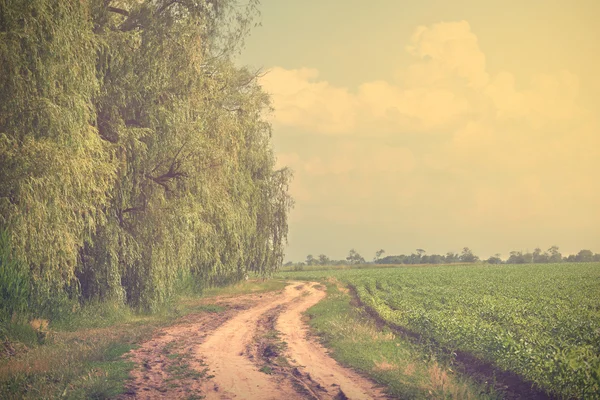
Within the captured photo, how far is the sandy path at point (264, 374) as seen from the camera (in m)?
10.2

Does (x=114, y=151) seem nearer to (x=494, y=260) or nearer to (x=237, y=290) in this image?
(x=237, y=290)

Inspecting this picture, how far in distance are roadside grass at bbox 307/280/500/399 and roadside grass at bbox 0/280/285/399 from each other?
4.92m

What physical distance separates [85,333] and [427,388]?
11402 mm

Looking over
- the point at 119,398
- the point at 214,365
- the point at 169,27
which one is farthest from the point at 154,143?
the point at 119,398

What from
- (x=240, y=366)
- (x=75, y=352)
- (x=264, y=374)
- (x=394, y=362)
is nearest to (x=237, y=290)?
(x=75, y=352)

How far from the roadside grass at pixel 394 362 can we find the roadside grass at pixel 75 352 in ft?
16.1

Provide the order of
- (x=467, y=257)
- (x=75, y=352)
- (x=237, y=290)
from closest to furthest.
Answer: (x=75, y=352)
(x=237, y=290)
(x=467, y=257)

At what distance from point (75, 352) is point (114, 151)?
7211 millimetres

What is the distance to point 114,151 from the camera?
56.4 feet

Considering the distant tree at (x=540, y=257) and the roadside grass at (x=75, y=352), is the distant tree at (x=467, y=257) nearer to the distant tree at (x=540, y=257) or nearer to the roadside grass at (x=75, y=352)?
the distant tree at (x=540, y=257)

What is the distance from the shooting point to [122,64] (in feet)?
59.7

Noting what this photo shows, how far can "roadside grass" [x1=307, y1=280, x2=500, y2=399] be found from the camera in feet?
33.4

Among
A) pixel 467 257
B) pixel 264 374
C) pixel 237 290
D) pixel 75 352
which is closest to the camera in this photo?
pixel 264 374

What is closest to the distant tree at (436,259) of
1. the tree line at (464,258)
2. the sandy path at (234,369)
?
the tree line at (464,258)
